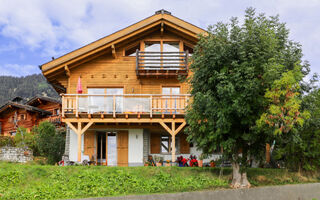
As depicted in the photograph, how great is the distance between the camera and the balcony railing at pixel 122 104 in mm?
15977

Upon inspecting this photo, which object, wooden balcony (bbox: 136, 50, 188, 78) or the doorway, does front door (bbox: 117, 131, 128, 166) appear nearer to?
the doorway

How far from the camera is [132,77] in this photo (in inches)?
712

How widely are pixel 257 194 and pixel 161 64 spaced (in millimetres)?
8832

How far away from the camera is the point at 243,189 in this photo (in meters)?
11.6

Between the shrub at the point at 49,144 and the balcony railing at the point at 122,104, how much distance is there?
4.11 metres

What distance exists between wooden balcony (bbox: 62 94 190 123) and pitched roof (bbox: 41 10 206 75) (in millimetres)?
2275

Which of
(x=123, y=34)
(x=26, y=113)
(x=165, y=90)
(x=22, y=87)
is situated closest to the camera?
(x=123, y=34)

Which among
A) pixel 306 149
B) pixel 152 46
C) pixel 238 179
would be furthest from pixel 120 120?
pixel 306 149

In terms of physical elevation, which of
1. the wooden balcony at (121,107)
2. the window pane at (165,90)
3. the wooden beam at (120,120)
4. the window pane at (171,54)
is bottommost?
the wooden beam at (120,120)

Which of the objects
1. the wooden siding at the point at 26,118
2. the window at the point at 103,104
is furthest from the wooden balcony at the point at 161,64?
the wooden siding at the point at 26,118

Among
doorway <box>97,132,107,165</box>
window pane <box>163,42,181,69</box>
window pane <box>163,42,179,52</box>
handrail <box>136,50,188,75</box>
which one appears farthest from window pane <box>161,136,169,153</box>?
window pane <box>163,42,179,52</box>

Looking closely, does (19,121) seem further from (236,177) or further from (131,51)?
→ (236,177)

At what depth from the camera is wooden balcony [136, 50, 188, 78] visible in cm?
1752

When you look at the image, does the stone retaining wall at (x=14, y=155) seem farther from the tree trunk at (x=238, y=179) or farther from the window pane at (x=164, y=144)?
the tree trunk at (x=238, y=179)
